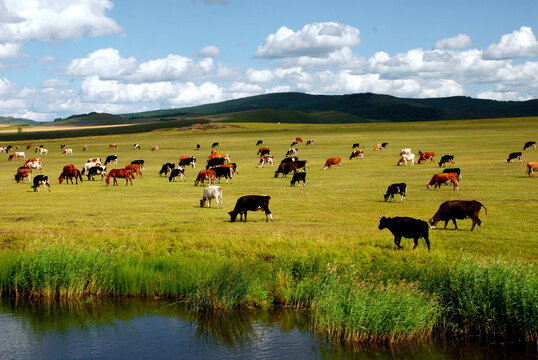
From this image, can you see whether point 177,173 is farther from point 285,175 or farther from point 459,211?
point 459,211

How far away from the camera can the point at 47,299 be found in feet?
57.8

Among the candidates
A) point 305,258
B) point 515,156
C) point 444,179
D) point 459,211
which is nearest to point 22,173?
point 444,179

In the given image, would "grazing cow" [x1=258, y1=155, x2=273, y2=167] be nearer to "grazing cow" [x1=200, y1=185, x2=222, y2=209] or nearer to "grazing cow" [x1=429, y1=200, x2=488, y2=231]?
"grazing cow" [x1=200, y1=185, x2=222, y2=209]

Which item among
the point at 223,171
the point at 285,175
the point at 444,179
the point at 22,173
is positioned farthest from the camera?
the point at 285,175

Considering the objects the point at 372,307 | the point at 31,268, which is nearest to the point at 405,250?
the point at 372,307

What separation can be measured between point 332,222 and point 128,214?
35.3ft

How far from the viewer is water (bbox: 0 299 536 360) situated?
1322cm

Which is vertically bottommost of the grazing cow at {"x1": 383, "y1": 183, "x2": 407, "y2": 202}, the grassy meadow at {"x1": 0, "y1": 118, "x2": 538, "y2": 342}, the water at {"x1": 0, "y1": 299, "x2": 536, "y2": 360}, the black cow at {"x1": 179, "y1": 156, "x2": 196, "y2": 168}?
the water at {"x1": 0, "y1": 299, "x2": 536, "y2": 360}

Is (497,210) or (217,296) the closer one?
(217,296)

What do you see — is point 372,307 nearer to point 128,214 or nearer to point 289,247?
point 289,247

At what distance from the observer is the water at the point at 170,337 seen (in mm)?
13219

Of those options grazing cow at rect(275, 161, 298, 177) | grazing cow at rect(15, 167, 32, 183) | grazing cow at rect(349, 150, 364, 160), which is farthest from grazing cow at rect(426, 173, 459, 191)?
grazing cow at rect(15, 167, 32, 183)

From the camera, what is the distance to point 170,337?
A: 14336 millimetres

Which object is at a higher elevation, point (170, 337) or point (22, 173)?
point (22, 173)
